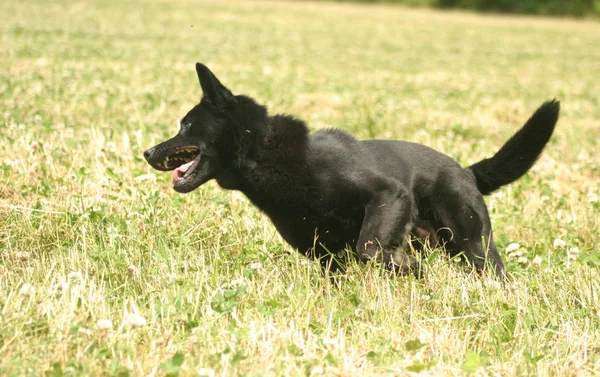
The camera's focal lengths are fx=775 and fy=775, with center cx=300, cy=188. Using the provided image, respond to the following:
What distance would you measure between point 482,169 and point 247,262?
5.38 feet

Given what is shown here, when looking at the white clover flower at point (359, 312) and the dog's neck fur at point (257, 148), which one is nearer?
the white clover flower at point (359, 312)

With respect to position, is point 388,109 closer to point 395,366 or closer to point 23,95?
point 23,95

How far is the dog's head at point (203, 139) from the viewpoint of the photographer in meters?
4.51

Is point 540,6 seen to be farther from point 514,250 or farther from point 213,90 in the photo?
point 213,90

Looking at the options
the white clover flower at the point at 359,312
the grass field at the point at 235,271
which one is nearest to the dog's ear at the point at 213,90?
the grass field at the point at 235,271

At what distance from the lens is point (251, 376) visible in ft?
9.61

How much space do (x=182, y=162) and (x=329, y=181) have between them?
983mm

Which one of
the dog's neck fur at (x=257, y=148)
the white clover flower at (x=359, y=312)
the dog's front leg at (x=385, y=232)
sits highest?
the dog's neck fur at (x=257, y=148)

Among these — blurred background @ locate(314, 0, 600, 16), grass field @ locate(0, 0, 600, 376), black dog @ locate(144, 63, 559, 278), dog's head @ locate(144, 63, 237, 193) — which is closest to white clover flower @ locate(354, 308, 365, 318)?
grass field @ locate(0, 0, 600, 376)

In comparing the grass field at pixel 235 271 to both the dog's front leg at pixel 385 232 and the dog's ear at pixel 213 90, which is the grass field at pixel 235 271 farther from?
the dog's ear at pixel 213 90

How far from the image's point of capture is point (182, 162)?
15.6ft

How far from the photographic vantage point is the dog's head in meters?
4.51

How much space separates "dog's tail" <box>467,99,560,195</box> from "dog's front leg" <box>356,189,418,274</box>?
821mm

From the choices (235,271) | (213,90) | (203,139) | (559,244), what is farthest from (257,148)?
(559,244)
